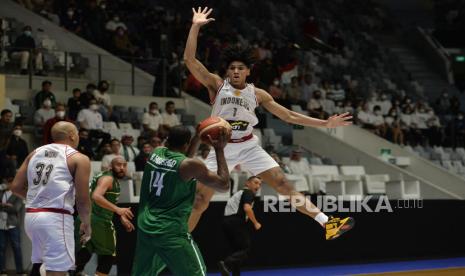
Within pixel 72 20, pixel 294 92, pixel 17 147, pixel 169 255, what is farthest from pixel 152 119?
pixel 169 255

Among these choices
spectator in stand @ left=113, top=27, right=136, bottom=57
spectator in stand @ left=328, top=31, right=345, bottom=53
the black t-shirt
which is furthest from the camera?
spectator in stand @ left=328, top=31, right=345, bottom=53

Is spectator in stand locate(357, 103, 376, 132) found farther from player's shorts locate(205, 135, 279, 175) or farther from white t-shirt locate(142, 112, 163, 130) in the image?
player's shorts locate(205, 135, 279, 175)

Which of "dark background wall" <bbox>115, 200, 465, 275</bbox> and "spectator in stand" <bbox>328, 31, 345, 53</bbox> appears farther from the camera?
"spectator in stand" <bbox>328, 31, 345, 53</bbox>

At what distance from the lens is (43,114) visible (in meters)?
17.2

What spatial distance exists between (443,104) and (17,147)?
16770 mm

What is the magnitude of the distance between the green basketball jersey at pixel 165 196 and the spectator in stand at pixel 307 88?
634 inches

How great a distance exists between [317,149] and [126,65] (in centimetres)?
546

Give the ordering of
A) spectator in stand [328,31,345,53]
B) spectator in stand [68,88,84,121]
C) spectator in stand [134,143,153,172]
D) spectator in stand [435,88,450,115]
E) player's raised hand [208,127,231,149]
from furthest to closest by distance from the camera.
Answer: spectator in stand [328,31,345,53]
spectator in stand [435,88,450,115]
spectator in stand [68,88,84,121]
spectator in stand [134,143,153,172]
player's raised hand [208,127,231,149]

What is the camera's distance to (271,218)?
50.8 ft

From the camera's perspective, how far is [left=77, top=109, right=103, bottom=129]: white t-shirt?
17.3 m

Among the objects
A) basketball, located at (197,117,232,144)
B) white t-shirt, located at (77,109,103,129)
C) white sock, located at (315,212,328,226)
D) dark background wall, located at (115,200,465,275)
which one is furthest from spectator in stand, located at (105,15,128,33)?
basketball, located at (197,117,232,144)

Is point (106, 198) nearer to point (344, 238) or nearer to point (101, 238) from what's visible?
point (101, 238)

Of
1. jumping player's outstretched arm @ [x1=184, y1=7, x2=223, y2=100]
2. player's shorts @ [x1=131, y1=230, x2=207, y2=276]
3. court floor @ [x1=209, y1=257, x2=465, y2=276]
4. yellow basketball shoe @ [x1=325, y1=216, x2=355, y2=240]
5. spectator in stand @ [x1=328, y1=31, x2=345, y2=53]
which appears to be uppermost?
spectator in stand @ [x1=328, y1=31, x2=345, y2=53]

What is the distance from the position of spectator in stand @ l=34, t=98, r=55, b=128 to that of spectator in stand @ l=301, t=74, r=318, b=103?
8309 mm
